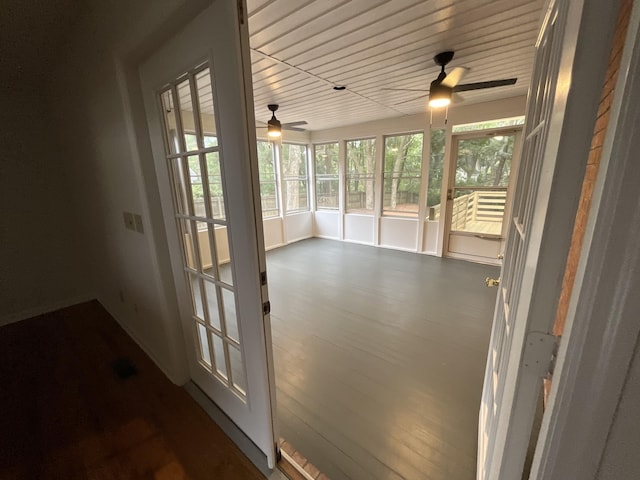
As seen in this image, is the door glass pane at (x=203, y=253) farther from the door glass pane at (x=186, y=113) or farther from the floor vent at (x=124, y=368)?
the floor vent at (x=124, y=368)

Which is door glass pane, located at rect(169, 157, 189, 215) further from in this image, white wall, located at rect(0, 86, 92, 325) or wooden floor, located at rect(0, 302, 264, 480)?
white wall, located at rect(0, 86, 92, 325)

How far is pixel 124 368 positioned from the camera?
2.00 meters

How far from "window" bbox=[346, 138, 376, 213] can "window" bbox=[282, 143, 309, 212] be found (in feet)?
3.48

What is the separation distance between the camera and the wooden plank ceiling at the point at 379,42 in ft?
5.12

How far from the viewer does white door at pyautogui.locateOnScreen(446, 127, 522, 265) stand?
391 centimetres

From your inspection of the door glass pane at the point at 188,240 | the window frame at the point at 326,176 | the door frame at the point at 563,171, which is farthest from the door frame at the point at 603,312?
the window frame at the point at 326,176

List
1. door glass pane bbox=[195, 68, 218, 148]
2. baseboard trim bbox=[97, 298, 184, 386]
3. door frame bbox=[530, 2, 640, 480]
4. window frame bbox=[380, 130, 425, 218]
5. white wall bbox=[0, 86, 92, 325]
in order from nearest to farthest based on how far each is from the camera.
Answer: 1. door frame bbox=[530, 2, 640, 480]
2. door glass pane bbox=[195, 68, 218, 148]
3. baseboard trim bbox=[97, 298, 184, 386]
4. white wall bbox=[0, 86, 92, 325]
5. window frame bbox=[380, 130, 425, 218]

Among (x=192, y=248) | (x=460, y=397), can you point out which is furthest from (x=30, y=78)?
(x=460, y=397)

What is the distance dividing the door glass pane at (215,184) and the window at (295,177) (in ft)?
14.3

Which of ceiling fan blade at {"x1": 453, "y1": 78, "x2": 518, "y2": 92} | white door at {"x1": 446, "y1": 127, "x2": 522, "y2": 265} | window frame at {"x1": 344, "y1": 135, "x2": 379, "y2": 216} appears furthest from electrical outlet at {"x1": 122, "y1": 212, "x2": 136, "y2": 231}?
white door at {"x1": 446, "y1": 127, "x2": 522, "y2": 265}

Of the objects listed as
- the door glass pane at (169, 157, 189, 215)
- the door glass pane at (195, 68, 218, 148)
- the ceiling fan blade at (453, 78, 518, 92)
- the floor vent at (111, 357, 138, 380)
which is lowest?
the floor vent at (111, 357, 138, 380)

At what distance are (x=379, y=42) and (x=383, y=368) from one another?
8.09 feet

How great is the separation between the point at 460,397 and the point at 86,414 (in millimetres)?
2443

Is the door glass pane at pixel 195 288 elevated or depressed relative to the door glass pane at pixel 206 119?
depressed
